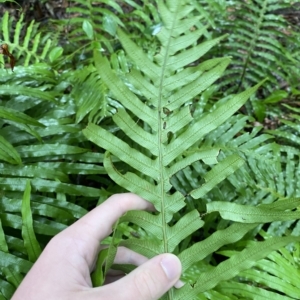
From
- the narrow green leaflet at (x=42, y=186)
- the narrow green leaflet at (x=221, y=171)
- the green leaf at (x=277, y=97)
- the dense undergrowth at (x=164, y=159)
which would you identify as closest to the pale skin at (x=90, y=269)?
the dense undergrowth at (x=164, y=159)

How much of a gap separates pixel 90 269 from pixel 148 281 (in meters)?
0.33

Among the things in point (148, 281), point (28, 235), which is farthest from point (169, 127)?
point (28, 235)

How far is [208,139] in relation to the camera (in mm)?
1947

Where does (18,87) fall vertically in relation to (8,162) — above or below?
above

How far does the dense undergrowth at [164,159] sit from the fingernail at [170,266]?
0.12m

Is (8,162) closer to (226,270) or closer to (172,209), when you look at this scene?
(172,209)

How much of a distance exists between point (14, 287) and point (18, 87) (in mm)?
874

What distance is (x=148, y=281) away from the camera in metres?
0.96

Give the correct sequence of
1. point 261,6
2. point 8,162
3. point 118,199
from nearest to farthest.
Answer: point 118,199
point 8,162
point 261,6

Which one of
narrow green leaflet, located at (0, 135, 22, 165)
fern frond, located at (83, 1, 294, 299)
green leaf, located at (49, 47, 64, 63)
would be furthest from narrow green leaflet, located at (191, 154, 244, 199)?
green leaf, located at (49, 47, 64, 63)

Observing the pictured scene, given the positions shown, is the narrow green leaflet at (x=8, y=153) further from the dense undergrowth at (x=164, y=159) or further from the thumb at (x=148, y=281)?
the thumb at (x=148, y=281)

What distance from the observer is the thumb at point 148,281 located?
0.95 m

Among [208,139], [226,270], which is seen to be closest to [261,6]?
[208,139]

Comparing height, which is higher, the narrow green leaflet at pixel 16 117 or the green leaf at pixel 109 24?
the green leaf at pixel 109 24
